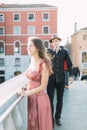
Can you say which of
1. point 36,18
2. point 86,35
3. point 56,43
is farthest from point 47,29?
point 56,43

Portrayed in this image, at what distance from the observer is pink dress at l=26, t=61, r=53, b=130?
3352mm

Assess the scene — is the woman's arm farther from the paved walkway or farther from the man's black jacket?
the paved walkway

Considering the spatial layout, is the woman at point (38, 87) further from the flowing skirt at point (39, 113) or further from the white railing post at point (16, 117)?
the white railing post at point (16, 117)

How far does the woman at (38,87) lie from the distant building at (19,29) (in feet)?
165

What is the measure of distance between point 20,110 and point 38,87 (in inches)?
11.1

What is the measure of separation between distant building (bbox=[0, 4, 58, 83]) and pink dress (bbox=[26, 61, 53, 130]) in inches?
1982

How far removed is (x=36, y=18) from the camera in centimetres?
5500

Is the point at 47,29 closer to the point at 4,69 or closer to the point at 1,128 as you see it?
the point at 4,69

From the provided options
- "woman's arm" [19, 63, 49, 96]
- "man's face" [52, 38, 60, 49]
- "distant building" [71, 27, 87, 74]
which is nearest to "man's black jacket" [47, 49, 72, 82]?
"man's face" [52, 38, 60, 49]

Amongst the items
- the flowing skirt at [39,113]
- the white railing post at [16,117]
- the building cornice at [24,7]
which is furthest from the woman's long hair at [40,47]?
the building cornice at [24,7]

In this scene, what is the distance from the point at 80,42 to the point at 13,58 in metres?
10.3

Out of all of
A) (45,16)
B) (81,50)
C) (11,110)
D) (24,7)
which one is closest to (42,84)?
(11,110)

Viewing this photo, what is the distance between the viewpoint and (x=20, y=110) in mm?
3385

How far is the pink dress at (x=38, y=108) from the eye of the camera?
335 centimetres
